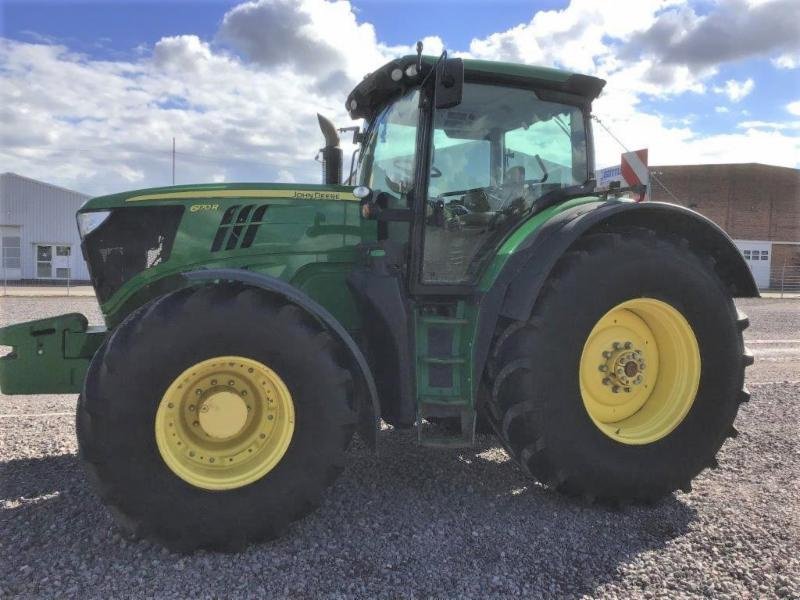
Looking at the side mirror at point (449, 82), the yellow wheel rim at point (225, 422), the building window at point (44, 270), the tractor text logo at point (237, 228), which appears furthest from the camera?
the building window at point (44, 270)

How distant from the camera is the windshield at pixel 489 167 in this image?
3553 millimetres

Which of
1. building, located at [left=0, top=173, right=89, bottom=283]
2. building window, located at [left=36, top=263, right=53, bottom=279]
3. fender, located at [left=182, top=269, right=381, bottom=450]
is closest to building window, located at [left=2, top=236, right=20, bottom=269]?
building, located at [left=0, top=173, right=89, bottom=283]

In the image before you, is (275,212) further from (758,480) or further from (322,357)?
(758,480)

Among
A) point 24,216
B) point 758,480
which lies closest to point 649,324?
point 758,480

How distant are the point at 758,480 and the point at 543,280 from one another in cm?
197

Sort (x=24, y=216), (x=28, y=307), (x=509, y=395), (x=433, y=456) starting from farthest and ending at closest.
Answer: (x=24, y=216), (x=28, y=307), (x=433, y=456), (x=509, y=395)

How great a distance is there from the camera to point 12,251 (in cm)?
2667

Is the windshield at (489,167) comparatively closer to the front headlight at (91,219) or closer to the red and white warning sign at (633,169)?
the red and white warning sign at (633,169)

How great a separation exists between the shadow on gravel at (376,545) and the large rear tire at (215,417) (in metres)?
0.19

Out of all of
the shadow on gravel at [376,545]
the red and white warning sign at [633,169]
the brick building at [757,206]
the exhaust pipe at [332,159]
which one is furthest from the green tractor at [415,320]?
the brick building at [757,206]

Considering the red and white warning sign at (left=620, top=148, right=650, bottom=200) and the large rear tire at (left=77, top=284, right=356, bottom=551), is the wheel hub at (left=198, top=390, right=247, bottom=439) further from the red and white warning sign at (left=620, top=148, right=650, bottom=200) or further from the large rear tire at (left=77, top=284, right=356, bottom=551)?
the red and white warning sign at (left=620, top=148, right=650, bottom=200)

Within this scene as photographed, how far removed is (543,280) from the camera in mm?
3168

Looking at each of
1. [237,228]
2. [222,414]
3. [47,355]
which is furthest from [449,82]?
[47,355]

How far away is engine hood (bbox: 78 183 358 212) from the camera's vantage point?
11.4 ft
